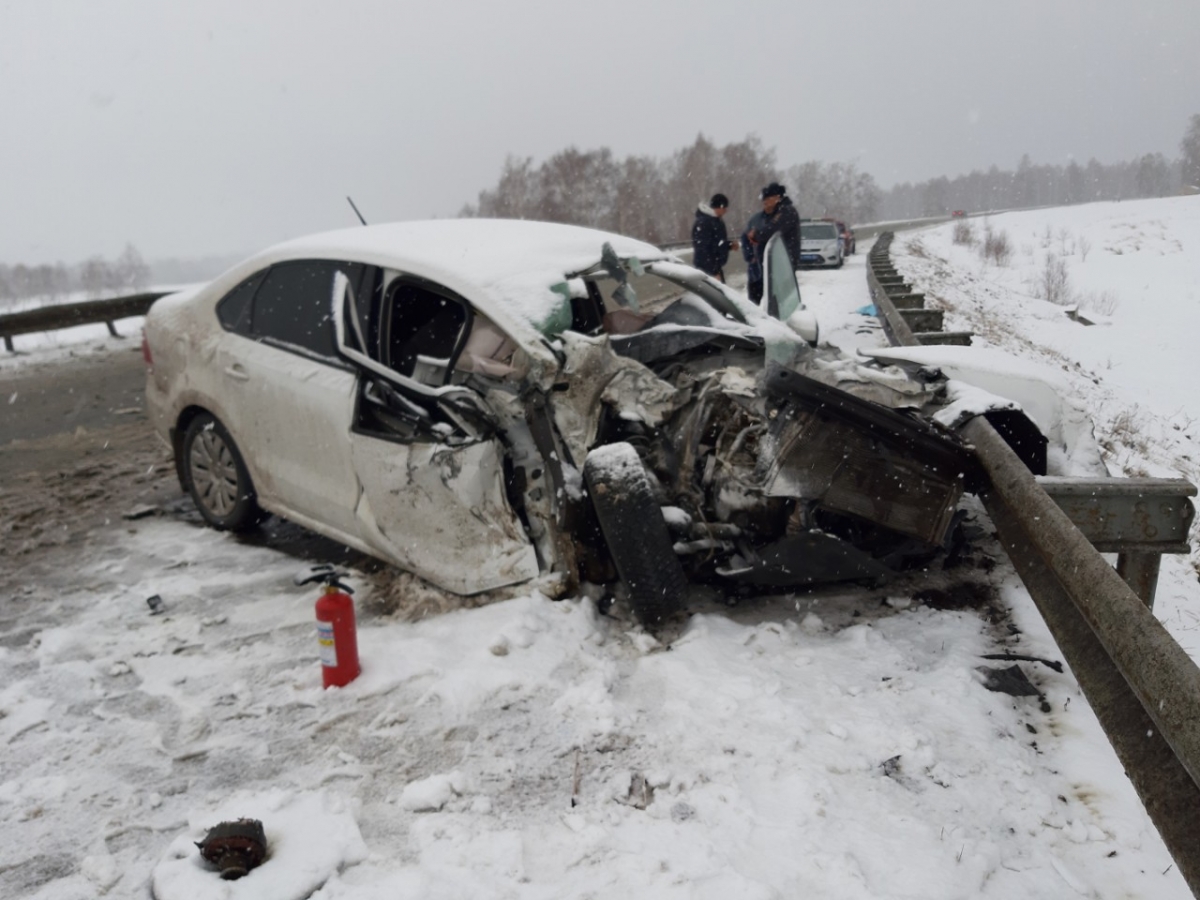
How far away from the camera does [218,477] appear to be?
4.72m

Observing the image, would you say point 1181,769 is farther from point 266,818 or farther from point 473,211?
point 473,211

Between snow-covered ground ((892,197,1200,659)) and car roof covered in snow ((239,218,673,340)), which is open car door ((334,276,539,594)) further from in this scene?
snow-covered ground ((892,197,1200,659))

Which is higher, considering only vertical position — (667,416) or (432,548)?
(667,416)

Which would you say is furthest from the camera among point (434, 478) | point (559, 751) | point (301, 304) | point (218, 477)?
point (218, 477)

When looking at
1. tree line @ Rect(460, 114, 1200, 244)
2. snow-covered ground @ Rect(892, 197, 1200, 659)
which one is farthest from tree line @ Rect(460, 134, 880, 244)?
snow-covered ground @ Rect(892, 197, 1200, 659)

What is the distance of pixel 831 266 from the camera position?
23.5 meters

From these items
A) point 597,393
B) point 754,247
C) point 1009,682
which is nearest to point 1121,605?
point 1009,682

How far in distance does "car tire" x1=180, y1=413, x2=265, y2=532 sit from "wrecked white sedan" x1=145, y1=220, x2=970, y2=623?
0.17 metres

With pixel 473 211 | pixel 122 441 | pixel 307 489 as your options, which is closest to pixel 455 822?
pixel 307 489

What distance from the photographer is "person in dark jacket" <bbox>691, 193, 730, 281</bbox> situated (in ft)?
32.5

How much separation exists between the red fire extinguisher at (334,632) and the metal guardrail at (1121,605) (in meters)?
2.37

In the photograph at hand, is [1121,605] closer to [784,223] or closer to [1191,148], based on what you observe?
[784,223]

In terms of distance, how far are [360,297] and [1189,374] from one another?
44.3 ft

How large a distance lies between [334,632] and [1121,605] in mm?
2498
